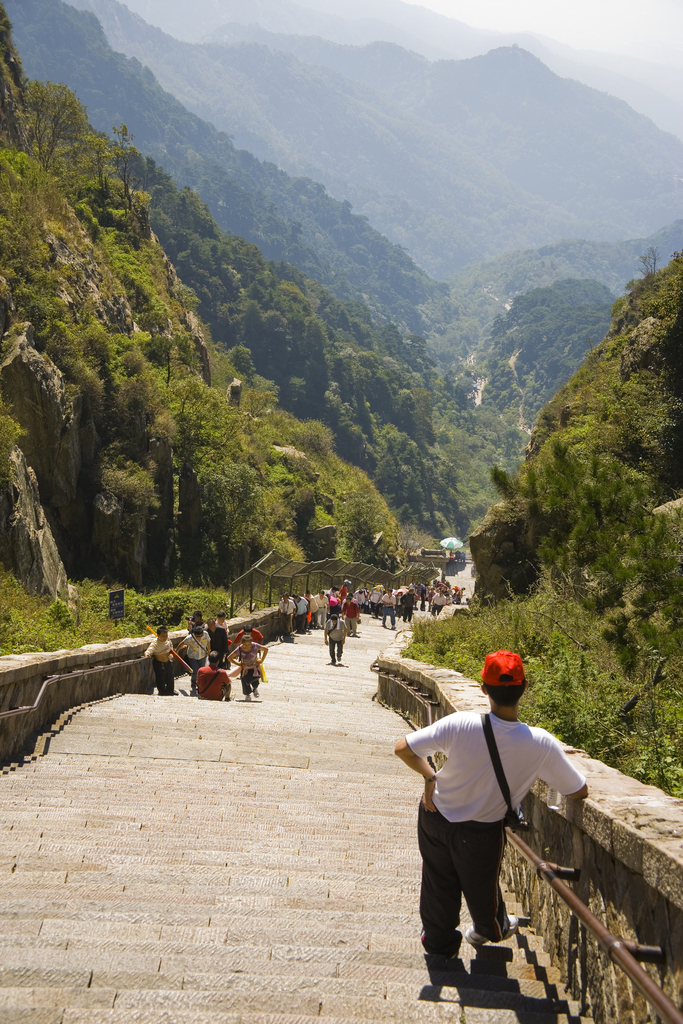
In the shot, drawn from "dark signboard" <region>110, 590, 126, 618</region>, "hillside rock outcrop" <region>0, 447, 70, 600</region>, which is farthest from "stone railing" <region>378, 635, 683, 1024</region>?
"hillside rock outcrop" <region>0, 447, 70, 600</region>

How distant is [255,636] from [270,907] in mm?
9041

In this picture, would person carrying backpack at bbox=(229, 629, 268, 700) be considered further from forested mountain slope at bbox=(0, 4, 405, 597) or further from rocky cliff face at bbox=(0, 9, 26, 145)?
rocky cliff face at bbox=(0, 9, 26, 145)

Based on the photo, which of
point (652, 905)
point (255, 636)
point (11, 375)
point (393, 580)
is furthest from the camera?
point (393, 580)

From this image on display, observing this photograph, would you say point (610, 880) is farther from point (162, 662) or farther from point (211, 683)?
point (162, 662)

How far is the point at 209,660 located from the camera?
12.5 metres

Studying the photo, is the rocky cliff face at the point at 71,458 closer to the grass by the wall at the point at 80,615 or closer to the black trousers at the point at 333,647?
the grass by the wall at the point at 80,615

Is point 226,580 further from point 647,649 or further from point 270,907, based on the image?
point 270,907

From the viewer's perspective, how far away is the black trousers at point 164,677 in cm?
1227

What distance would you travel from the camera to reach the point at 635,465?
18.3 metres

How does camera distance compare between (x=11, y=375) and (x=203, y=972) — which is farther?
(x=11, y=375)

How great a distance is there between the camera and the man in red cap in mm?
3521

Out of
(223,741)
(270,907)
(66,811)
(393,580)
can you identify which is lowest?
(393,580)

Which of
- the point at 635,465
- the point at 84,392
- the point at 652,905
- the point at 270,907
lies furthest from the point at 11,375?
the point at 652,905

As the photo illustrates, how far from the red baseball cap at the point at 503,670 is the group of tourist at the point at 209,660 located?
8.89 m
